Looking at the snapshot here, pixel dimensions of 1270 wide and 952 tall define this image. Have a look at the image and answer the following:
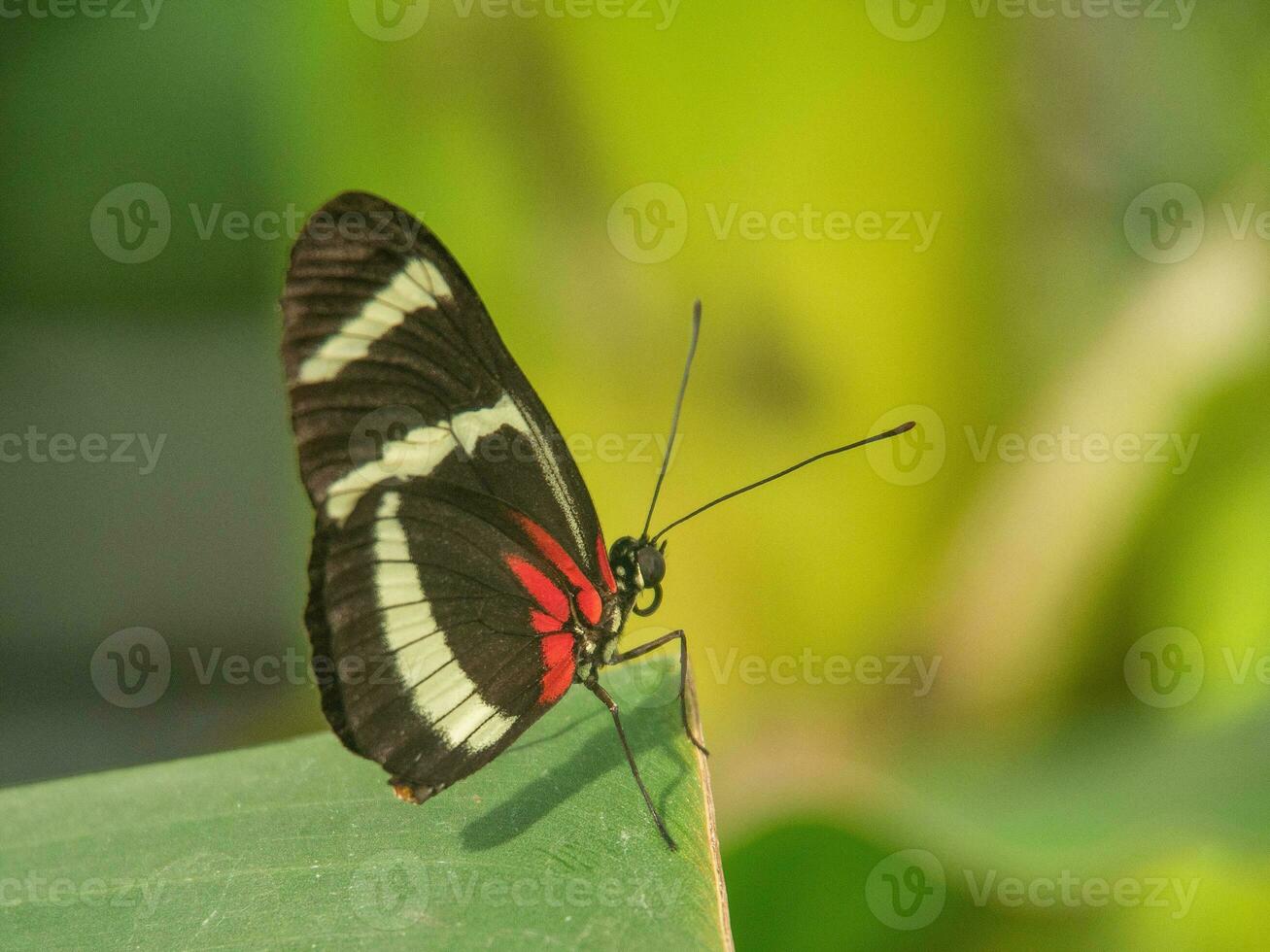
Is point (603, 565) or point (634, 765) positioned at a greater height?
point (603, 565)

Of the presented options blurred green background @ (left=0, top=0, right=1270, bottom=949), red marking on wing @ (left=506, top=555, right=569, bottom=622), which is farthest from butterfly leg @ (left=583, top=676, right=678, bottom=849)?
blurred green background @ (left=0, top=0, right=1270, bottom=949)

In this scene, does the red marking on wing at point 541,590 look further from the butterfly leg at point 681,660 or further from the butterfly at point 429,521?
the butterfly leg at point 681,660

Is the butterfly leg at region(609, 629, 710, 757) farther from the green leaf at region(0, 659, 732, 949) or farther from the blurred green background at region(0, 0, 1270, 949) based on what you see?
the blurred green background at region(0, 0, 1270, 949)

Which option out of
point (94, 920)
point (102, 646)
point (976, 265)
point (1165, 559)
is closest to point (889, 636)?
point (1165, 559)

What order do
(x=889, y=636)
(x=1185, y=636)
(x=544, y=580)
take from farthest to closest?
(x=889, y=636) → (x=1185, y=636) → (x=544, y=580)

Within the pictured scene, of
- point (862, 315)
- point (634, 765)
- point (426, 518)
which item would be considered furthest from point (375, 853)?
point (862, 315)

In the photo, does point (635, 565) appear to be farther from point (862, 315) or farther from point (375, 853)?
point (862, 315)

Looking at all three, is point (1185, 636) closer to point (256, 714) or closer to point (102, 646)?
point (256, 714)
